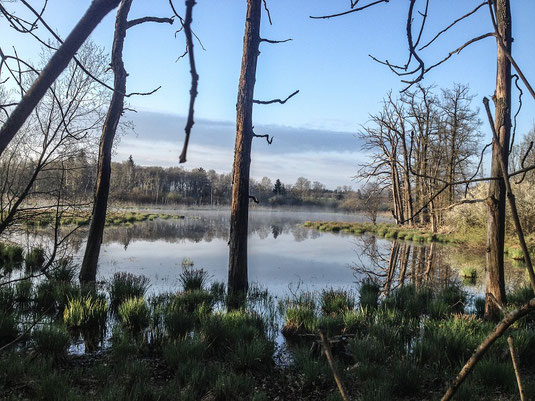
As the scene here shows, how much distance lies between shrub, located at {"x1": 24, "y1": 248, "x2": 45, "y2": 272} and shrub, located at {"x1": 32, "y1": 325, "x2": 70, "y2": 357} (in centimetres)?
667

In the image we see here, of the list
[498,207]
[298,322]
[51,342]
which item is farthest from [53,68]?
[498,207]

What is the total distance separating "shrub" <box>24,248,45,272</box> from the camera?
10.3 metres

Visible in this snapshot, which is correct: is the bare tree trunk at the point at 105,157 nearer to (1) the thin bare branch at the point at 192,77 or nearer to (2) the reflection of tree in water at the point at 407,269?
(2) the reflection of tree in water at the point at 407,269

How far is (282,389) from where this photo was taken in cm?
391

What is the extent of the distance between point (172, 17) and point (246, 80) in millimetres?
7534

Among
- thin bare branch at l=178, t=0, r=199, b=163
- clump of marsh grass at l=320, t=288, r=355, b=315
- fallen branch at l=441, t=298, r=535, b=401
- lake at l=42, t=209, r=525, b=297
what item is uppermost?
thin bare branch at l=178, t=0, r=199, b=163

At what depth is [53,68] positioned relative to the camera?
75 cm

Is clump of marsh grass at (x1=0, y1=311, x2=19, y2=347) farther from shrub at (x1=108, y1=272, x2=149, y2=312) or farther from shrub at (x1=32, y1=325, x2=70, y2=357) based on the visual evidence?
shrub at (x1=108, y1=272, x2=149, y2=312)

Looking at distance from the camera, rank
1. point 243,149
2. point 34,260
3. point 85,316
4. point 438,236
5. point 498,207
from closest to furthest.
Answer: point 85,316, point 498,207, point 243,149, point 34,260, point 438,236

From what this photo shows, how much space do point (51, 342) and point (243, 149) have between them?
5.24 metres

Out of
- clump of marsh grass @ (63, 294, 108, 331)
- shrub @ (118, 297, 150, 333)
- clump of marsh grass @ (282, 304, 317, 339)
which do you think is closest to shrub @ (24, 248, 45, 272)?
clump of marsh grass @ (63, 294, 108, 331)

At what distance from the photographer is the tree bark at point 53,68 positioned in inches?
29.1

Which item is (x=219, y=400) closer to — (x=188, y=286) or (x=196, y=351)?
(x=196, y=351)

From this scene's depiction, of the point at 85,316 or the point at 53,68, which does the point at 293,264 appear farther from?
the point at 53,68
